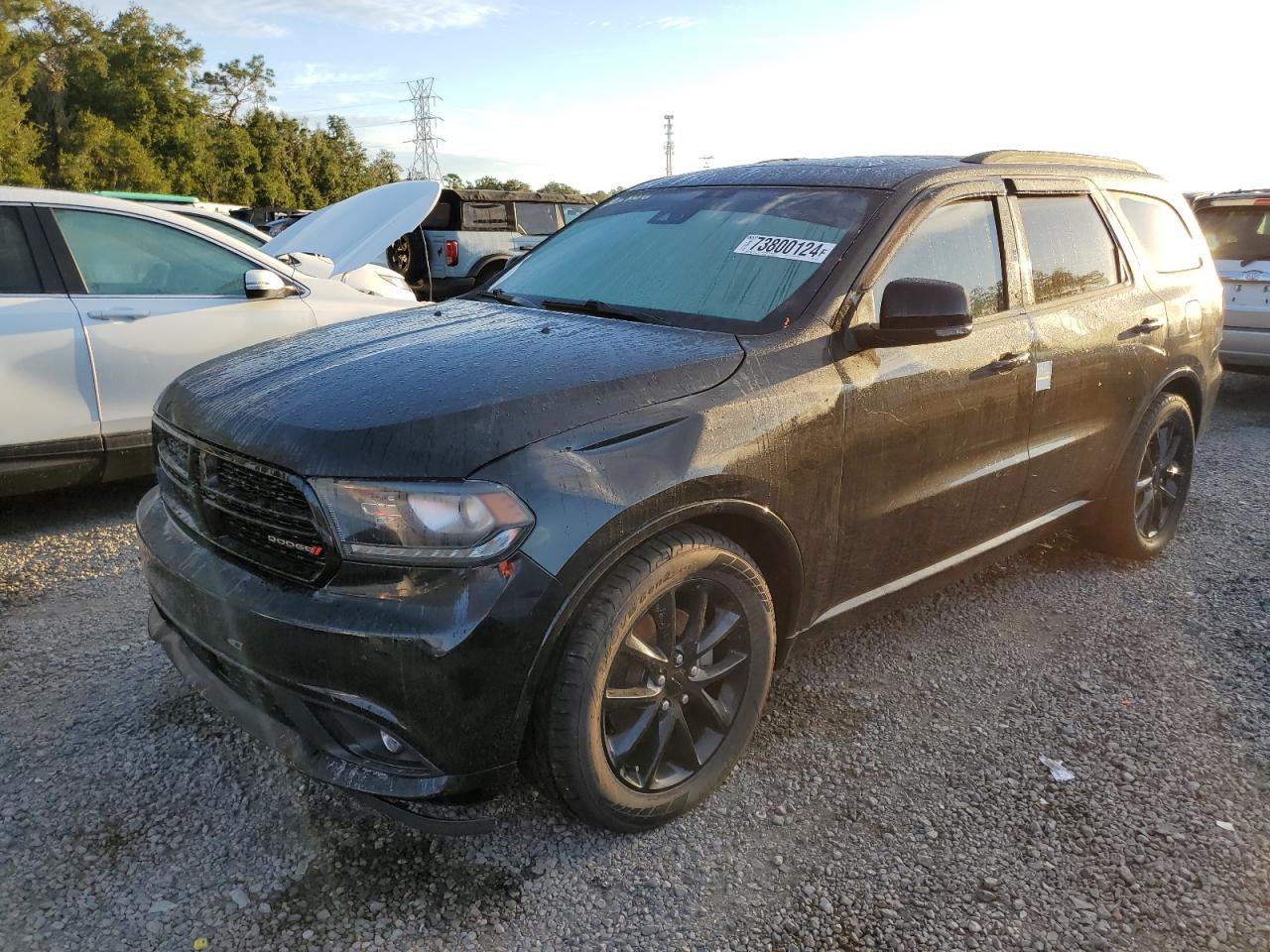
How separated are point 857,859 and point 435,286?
11058 mm

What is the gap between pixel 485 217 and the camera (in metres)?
13.0

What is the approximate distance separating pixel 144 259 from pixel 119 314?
39 cm

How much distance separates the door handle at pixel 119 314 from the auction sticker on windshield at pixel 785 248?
131 inches

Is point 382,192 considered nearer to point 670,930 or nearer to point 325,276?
point 325,276

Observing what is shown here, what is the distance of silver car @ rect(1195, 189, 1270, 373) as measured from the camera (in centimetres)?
769

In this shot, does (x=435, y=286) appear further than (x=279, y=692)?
Yes

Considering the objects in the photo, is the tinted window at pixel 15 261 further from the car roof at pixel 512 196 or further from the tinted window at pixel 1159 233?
the car roof at pixel 512 196

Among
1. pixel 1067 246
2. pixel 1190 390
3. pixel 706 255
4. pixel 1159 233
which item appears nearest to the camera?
pixel 706 255

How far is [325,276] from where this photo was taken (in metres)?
5.95

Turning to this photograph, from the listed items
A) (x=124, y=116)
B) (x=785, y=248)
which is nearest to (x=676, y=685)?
(x=785, y=248)

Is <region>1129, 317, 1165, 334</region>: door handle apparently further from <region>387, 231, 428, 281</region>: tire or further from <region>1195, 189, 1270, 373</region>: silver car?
<region>387, 231, 428, 281</region>: tire

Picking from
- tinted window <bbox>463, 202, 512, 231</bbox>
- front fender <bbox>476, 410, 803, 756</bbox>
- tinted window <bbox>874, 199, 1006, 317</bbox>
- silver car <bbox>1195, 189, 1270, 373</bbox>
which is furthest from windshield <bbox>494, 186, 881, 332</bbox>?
tinted window <bbox>463, 202, 512, 231</bbox>

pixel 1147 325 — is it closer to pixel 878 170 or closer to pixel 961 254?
pixel 961 254

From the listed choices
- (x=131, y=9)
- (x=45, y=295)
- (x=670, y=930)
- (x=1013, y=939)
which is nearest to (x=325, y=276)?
(x=45, y=295)
